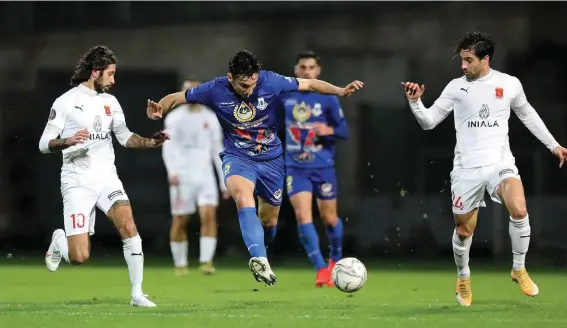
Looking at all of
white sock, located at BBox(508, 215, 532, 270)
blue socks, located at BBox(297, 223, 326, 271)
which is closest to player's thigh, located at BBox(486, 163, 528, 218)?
white sock, located at BBox(508, 215, 532, 270)

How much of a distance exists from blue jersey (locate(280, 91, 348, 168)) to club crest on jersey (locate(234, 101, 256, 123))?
267cm

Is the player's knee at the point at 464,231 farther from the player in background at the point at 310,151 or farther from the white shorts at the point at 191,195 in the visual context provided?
the white shorts at the point at 191,195

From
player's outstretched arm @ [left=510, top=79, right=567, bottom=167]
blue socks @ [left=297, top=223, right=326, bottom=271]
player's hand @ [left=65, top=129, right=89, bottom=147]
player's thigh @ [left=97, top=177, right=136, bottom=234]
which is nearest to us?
player's hand @ [left=65, top=129, right=89, bottom=147]

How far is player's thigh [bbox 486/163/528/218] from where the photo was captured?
10.2 m

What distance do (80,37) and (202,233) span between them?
3.45 meters

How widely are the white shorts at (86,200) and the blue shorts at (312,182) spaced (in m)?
3.18

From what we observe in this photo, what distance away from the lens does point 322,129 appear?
13.4m

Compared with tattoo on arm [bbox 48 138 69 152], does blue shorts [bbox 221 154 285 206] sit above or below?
below

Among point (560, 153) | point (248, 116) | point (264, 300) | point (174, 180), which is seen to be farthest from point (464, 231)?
point (174, 180)

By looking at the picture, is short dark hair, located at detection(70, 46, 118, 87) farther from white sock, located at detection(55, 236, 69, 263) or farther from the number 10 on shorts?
white sock, located at detection(55, 236, 69, 263)

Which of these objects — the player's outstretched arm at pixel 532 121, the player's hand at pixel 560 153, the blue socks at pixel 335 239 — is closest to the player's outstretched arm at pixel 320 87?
the player's outstretched arm at pixel 532 121

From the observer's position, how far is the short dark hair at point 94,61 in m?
10.5

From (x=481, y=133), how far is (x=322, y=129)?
308 centimetres

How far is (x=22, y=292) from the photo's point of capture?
12.4 m
